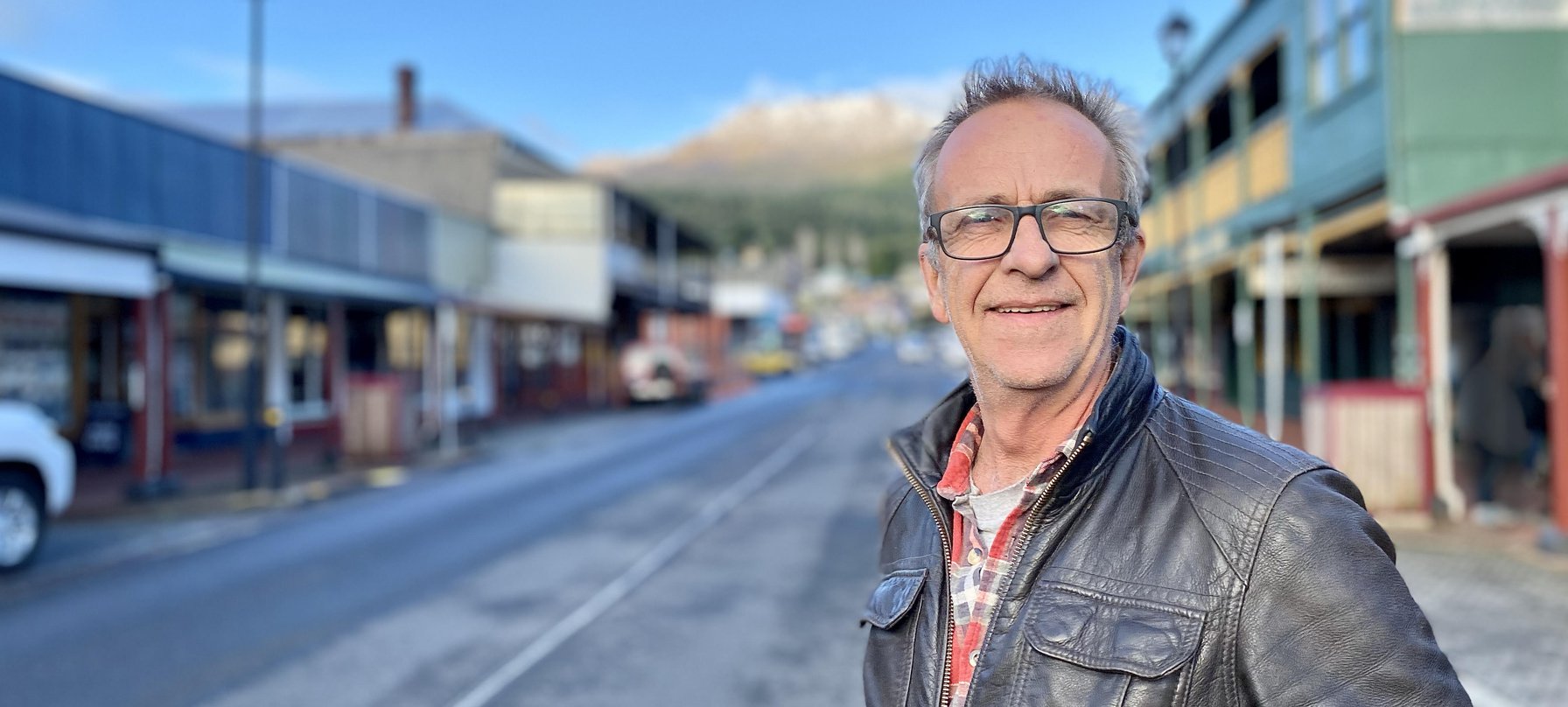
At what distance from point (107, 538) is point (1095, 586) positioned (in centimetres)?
1251

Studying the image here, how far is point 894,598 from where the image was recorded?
183 cm

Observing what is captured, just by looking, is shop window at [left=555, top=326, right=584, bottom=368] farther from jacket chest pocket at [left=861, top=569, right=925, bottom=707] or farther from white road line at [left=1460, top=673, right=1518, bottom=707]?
jacket chest pocket at [left=861, top=569, right=925, bottom=707]

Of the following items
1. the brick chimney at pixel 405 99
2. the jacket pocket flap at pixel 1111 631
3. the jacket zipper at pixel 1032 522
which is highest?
the brick chimney at pixel 405 99

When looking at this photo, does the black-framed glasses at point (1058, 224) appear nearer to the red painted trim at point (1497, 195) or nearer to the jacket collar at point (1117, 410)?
the jacket collar at point (1117, 410)

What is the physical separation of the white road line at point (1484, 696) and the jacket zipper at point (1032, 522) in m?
4.81

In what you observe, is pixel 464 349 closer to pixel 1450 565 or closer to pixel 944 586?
pixel 1450 565

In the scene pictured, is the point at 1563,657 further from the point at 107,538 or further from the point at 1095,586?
the point at 107,538

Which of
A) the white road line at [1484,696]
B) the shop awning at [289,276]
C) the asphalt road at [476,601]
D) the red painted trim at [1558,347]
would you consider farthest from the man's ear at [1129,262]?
the shop awning at [289,276]

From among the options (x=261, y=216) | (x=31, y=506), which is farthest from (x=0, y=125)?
(x=31, y=506)

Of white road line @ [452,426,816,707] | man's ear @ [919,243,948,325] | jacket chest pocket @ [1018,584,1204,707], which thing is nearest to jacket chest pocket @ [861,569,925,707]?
jacket chest pocket @ [1018,584,1204,707]

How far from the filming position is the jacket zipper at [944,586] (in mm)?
1673

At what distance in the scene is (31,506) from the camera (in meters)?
9.62

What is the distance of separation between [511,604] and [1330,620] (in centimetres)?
739

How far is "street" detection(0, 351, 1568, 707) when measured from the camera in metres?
6.03
